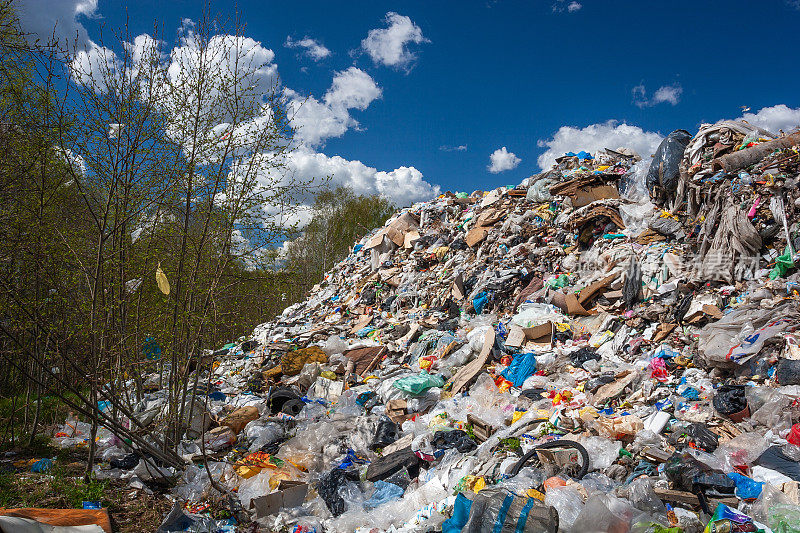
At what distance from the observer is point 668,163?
7.27 m

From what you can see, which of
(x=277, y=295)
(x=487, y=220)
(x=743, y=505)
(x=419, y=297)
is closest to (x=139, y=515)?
(x=277, y=295)

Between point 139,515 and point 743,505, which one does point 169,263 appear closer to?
point 139,515

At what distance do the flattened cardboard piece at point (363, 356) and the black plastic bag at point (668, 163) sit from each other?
523 centimetres

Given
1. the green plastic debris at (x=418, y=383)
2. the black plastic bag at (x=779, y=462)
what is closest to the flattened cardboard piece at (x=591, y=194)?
the green plastic debris at (x=418, y=383)

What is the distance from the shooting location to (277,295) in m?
4.55

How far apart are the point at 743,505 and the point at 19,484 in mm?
5317

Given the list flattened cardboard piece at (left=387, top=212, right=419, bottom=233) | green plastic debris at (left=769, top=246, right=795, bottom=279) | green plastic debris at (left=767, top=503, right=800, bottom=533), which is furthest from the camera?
flattened cardboard piece at (left=387, top=212, right=419, bottom=233)

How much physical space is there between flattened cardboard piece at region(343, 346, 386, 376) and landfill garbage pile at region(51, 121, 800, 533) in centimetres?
4

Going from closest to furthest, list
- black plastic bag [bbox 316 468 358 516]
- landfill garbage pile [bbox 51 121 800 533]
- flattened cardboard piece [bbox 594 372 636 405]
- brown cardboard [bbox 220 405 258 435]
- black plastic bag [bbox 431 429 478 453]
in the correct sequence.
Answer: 1. landfill garbage pile [bbox 51 121 800 533]
2. black plastic bag [bbox 316 468 358 516]
3. black plastic bag [bbox 431 429 478 453]
4. flattened cardboard piece [bbox 594 372 636 405]
5. brown cardboard [bbox 220 405 258 435]

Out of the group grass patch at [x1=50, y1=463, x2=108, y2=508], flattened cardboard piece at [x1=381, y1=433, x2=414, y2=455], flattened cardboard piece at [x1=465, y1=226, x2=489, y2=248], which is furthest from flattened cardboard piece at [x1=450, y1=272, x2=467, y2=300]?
grass patch at [x1=50, y1=463, x2=108, y2=508]

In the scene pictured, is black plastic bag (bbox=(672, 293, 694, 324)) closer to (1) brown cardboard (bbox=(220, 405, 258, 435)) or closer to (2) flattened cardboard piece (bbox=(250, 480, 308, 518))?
(2) flattened cardboard piece (bbox=(250, 480, 308, 518))

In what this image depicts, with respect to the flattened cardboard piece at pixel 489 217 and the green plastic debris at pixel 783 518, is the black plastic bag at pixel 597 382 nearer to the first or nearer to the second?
the green plastic debris at pixel 783 518

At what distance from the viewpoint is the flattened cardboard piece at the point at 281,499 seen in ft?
12.4

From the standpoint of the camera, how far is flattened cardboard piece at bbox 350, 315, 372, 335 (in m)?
9.16
